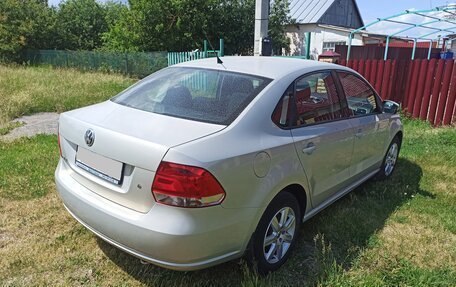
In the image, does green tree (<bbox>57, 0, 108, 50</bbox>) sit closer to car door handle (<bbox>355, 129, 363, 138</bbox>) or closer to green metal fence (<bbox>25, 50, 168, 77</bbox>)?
green metal fence (<bbox>25, 50, 168, 77</bbox>)

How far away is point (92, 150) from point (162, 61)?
49.8ft

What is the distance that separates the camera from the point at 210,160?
2285 millimetres

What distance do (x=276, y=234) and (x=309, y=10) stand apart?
97.4ft

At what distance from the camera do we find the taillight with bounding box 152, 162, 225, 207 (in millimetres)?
2223

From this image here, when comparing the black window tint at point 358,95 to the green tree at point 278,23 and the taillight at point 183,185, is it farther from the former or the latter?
the green tree at point 278,23

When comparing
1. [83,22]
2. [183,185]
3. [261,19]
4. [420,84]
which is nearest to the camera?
[183,185]

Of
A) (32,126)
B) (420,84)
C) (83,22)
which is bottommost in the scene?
(32,126)

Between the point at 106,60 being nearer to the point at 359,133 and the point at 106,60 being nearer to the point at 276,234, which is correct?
the point at 359,133

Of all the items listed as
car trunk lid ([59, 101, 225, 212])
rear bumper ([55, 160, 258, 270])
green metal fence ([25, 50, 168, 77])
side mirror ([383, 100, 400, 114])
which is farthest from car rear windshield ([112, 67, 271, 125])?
green metal fence ([25, 50, 168, 77])

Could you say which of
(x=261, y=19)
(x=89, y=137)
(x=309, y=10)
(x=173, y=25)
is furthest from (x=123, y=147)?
(x=309, y=10)

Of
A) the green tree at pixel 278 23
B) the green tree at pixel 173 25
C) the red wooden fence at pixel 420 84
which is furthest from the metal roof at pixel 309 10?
the red wooden fence at pixel 420 84

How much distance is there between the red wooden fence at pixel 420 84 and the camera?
8.02 m

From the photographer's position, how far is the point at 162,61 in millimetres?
17156

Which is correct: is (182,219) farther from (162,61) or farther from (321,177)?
(162,61)
